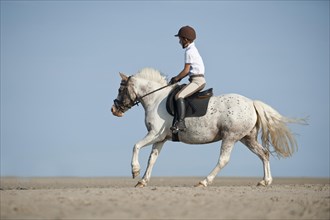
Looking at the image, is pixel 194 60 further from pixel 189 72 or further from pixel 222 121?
pixel 222 121

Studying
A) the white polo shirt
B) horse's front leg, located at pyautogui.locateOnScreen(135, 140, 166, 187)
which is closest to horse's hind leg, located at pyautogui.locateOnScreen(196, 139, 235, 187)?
horse's front leg, located at pyautogui.locateOnScreen(135, 140, 166, 187)

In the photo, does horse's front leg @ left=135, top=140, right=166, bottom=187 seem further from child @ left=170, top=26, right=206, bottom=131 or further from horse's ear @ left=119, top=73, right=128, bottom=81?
horse's ear @ left=119, top=73, right=128, bottom=81

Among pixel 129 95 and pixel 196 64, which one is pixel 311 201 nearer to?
pixel 196 64

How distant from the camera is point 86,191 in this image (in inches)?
471

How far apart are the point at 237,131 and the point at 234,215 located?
420 centimetres

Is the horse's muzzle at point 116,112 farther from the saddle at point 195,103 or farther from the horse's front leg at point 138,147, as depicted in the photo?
the saddle at point 195,103

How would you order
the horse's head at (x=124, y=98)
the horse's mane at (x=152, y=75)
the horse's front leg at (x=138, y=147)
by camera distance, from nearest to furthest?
the horse's front leg at (x=138, y=147) → the horse's head at (x=124, y=98) → the horse's mane at (x=152, y=75)

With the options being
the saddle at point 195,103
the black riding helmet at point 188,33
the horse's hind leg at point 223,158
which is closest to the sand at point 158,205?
the horse's hind leg at point 223,158

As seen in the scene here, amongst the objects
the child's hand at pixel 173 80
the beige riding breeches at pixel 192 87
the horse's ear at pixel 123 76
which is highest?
the horse's ear at pixel 123 76

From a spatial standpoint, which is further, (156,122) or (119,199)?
(156,122)

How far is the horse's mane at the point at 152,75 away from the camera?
15012 millimetres

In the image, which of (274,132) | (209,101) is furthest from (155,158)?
(274,132)

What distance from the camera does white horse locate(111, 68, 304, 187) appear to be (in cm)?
1394

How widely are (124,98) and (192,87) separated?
182 centimetres
